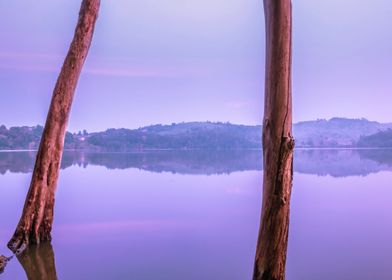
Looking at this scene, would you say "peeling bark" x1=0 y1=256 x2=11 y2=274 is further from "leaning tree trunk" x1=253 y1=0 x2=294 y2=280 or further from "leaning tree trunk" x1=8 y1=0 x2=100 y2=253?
"leaning tree trunk" x1=253 y1=0 x2=294 y2=280

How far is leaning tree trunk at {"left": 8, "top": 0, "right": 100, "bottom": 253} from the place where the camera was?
4453mm

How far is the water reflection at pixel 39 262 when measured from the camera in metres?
3.62

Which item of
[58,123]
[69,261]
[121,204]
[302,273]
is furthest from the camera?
[121,204]

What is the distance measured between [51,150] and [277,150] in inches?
101

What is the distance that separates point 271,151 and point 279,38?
811 millimetres

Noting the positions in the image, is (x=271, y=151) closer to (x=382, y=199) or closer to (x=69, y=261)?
(x=69, y=261)

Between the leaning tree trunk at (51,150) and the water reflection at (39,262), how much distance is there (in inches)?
5.1

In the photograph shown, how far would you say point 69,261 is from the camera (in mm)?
4098

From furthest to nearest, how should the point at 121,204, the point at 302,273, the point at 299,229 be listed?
the point at 121,204, the point at 299,229, the point at 302,273

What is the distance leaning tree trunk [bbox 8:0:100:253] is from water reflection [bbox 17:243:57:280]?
0.43 feet

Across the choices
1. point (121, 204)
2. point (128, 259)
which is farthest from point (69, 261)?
point (121, 204)

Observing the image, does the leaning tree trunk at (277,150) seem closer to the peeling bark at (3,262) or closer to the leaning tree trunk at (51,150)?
the peeling bark at (3,262)

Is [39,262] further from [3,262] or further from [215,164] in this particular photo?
[215,164]

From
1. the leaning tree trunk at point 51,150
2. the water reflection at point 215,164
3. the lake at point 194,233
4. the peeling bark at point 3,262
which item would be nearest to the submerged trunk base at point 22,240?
the leaning tree trunk at point 51,150
